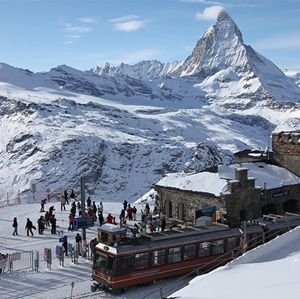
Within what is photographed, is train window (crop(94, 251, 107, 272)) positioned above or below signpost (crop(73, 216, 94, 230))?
below

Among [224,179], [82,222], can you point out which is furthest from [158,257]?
[224,179]

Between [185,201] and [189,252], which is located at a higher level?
[185,201]

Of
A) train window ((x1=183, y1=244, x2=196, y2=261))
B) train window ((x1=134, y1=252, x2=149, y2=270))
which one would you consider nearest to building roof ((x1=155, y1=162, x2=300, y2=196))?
train window ((x1=183, y1=244, x2=196, y2=261))

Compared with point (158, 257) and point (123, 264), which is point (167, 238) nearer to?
point (158, 257)

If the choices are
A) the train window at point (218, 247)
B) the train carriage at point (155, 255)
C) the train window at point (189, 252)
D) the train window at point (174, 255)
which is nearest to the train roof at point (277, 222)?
the train carriage at point (155, 255)

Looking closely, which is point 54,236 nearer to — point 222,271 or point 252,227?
point 252,227

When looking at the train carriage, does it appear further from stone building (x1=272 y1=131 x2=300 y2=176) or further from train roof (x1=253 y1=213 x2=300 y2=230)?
stone building (x1=272 y1=131 x2=300 y2=176)

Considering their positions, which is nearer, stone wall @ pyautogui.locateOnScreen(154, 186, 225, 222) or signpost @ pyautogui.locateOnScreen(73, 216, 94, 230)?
signpost @ pyautogui.locateOnScreen(73, 216, 94, 230)
